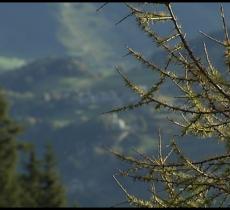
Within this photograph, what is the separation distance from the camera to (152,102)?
627cm

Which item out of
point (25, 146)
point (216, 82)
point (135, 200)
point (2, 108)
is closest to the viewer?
point (216, 82)

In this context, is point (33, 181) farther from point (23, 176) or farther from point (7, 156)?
point (7, 156)

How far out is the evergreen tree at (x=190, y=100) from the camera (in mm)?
6000

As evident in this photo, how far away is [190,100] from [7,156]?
44041 millimetres

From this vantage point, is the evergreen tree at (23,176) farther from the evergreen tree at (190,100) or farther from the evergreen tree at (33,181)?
the evergreen tree at (190,100)

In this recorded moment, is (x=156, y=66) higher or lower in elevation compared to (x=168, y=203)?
higher

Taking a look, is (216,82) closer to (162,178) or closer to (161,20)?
(161,20)

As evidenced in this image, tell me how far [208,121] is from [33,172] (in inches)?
1988

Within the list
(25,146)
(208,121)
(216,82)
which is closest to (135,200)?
(208,121)

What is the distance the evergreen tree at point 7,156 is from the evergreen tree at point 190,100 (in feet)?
134

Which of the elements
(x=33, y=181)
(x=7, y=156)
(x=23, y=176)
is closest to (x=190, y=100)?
(x=7, y=156)

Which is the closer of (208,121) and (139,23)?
(139,23)

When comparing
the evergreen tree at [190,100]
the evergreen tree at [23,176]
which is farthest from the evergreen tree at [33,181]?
the evergreen tree at [190,100]

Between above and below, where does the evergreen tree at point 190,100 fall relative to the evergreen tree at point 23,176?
below
